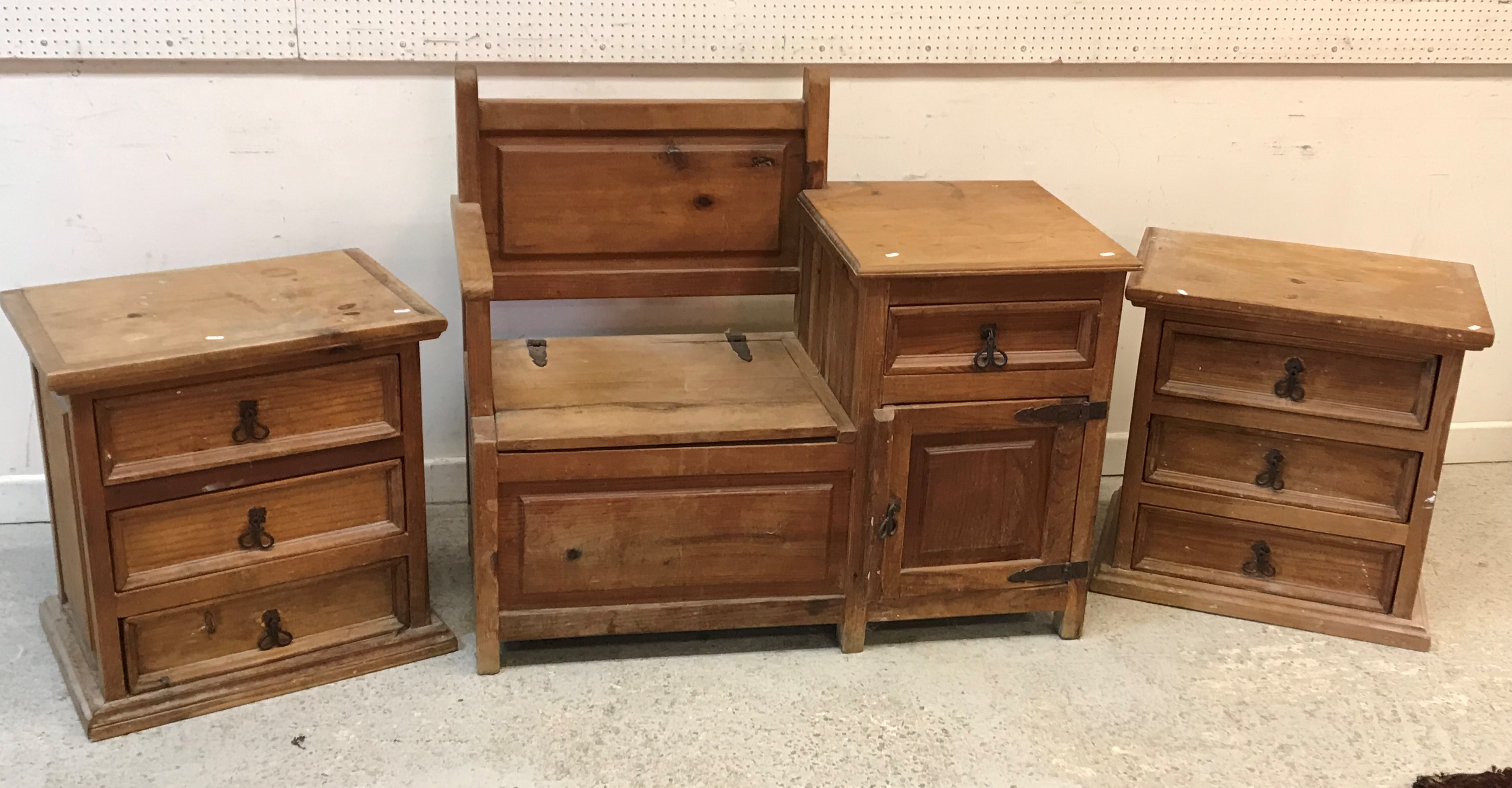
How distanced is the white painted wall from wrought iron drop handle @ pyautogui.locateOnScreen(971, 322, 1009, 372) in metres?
0.68

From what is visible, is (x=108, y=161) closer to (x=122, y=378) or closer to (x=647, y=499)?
(x=122, y=378)

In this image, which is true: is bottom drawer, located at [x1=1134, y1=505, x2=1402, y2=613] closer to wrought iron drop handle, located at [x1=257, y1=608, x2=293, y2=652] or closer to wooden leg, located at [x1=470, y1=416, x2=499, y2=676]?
wooden leg, located at [x1=470, y1=416, x2=499, y2=676]

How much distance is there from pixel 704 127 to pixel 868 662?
985 mm

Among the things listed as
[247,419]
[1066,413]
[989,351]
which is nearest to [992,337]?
[989,351]

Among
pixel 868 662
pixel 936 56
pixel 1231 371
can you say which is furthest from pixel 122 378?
pixel 1231 371

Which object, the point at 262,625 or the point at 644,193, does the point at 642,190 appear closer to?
the point at 644,193

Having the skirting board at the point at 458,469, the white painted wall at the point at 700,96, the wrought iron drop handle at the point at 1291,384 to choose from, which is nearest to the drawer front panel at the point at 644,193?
the white painted wall at the point at 700,96

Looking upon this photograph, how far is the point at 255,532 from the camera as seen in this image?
2.11 m

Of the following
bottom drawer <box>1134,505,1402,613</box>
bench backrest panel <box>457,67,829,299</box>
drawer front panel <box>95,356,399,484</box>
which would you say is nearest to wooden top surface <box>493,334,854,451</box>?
bench backrest panel <box>457,67,829,299</box>

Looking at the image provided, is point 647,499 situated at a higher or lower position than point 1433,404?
lower

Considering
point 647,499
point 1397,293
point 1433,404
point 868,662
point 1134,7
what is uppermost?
point 1134,7

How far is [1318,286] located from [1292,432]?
0.26 metres

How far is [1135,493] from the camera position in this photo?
98.6 inches

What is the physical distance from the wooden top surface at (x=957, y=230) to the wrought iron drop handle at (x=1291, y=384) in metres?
0.42
